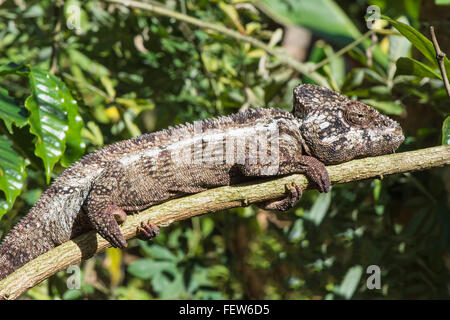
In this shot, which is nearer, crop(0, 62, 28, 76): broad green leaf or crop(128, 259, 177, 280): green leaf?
crop(0, 62, 28, 76): broad green leaf

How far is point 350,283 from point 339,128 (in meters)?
0.83

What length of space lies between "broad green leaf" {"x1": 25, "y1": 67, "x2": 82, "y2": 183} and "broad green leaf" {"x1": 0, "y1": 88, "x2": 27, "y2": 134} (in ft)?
0.10

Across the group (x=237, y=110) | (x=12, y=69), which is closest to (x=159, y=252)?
(x=237, y=110)

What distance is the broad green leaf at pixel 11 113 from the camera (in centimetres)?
185

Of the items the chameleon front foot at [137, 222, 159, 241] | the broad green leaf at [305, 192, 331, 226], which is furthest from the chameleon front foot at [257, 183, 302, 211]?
the broad green leaf at [305, 192, 331, 226]

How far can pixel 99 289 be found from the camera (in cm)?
313

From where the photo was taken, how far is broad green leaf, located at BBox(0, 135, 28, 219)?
1.79m

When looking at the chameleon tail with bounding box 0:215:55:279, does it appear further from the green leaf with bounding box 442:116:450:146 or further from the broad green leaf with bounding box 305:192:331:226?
the green leaf with bounding box 442:116:450:146

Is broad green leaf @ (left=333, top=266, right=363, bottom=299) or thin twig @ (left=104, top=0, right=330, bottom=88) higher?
thin twig @ (left=104, top=0, right=330, bottom=88)

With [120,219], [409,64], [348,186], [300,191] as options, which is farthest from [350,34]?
[120,219]

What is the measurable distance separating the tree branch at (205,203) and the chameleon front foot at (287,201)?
3 centimetres

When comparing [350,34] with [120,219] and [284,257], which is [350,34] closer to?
[284,257]

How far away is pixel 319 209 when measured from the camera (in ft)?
8.70

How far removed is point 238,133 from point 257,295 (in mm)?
1665
